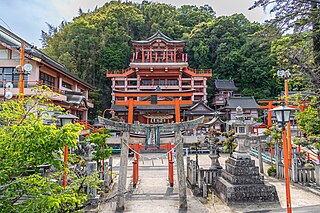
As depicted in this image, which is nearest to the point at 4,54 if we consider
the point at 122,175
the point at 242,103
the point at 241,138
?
the point at 122,175

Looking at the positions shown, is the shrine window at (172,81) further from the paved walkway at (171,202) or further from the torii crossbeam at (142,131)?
the torii crossbeam at (142,131)

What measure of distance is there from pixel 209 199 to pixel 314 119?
5.76 m

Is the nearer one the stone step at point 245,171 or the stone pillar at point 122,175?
the stone pillar at point 122,175

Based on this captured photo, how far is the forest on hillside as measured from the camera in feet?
121

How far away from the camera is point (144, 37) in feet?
159

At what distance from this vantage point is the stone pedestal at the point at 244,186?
313 inches

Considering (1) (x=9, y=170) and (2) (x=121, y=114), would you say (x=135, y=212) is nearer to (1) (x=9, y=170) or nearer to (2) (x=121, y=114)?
(1) (x=9, y=170)

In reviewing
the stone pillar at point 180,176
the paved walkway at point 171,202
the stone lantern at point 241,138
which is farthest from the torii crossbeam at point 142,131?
the stone lantern at point 241,138

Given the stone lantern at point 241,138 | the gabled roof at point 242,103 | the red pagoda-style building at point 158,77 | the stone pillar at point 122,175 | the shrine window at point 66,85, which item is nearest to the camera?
the stone pillar at point 122,175

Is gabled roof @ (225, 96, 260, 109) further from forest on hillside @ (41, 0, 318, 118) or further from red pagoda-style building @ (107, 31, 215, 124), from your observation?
forest on hillside @ (41, 0, 318, 118)

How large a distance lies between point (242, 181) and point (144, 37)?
44911 mm

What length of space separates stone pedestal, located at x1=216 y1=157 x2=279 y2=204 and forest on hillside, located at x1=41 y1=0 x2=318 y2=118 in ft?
91.7

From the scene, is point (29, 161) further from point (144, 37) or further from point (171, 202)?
point (144, 37)

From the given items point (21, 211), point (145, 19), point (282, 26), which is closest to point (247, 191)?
point (282, 26)
